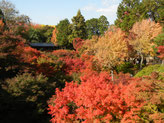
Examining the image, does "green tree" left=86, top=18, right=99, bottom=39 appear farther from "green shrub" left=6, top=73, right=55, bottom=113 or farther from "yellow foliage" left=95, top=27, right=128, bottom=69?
"green shrub" left=6, top=73, right=55, bottom=113

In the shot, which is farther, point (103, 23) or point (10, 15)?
point (103, 23)

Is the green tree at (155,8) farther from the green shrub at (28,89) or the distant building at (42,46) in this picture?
the distant building at (42,46)

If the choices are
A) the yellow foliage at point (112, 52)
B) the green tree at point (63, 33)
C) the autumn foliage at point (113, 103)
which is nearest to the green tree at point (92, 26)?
the green tree at point (63, 33)

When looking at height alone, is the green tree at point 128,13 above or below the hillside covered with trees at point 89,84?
above

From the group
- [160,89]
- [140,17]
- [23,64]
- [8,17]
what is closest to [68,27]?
[8,17]

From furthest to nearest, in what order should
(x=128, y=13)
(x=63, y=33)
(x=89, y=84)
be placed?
(x=63, y=33)
(x=128, y=13)
(x=89, y=84)

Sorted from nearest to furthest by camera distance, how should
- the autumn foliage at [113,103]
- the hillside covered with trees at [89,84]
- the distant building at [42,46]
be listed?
1. the autumn foliage at [113,103]
2. the hillside covered with trees at [89,84]
3. the distant building at [42,46]

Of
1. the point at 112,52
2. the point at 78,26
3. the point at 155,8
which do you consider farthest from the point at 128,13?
the point at 112,52

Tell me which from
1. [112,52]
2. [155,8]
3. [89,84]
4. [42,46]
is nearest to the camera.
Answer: [89,84]

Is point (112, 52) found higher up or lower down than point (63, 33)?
lower down

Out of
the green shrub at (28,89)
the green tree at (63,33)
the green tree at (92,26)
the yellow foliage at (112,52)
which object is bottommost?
the green shrub at (28,89)

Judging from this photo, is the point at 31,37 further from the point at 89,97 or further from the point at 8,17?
the point at 89,97

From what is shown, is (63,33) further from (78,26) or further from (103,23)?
(103,23)

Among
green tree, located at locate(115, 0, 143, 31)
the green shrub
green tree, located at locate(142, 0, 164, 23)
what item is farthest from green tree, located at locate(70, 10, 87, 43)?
the green shrub
